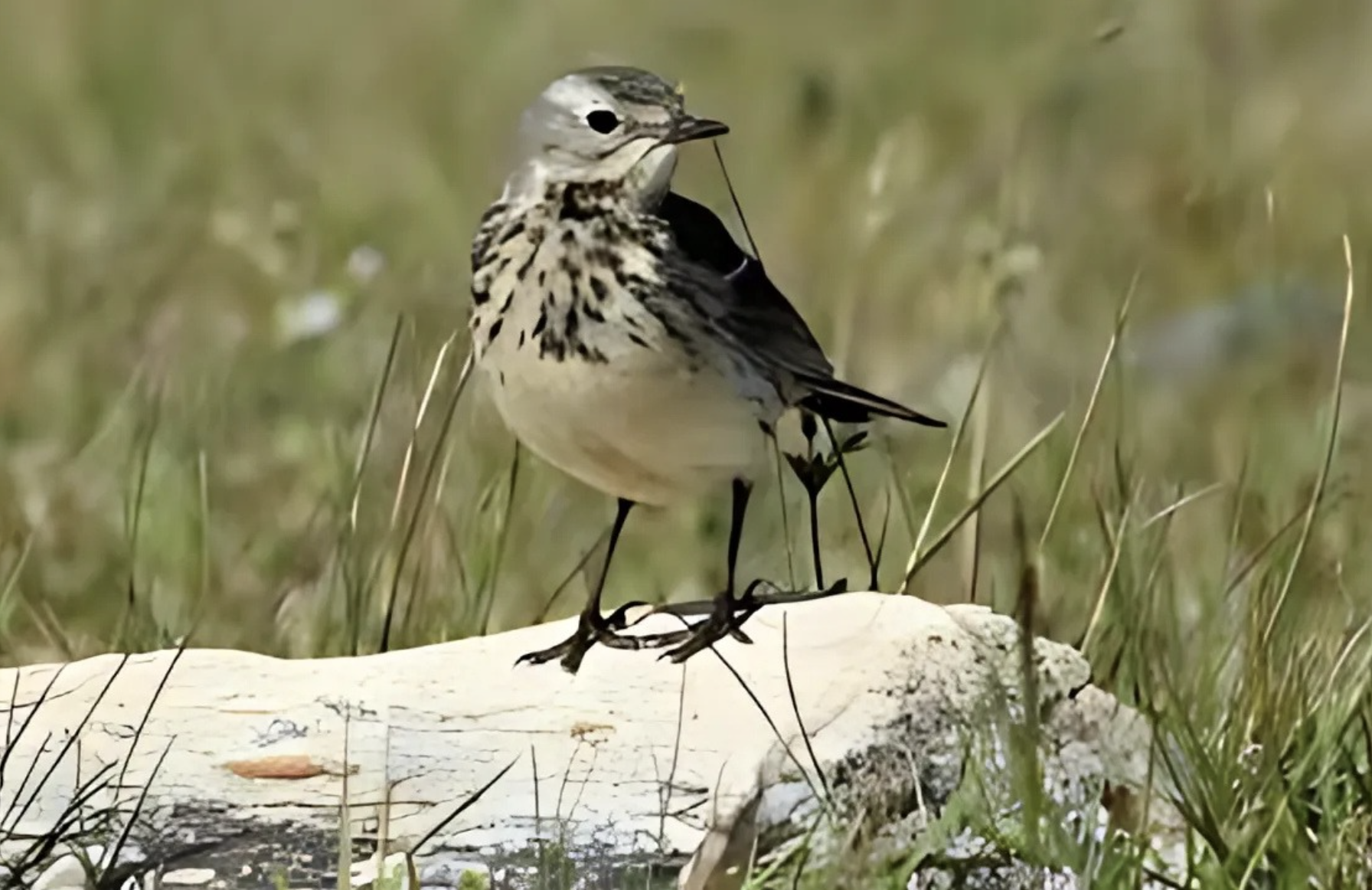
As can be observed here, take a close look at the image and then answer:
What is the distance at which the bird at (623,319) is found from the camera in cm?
354

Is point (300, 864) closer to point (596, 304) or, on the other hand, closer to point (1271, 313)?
point (596, 304)

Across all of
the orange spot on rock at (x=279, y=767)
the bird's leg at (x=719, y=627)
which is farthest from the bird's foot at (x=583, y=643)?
the orange spot on rock at (x=279, y=767)

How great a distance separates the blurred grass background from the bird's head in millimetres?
746

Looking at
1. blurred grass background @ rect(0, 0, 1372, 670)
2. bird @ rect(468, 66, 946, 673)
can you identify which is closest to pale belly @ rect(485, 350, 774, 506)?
bird @ rect(468, 66, 946, 673)

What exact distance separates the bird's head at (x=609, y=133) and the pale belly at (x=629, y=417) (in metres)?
0.30

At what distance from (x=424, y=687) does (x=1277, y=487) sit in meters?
2.02

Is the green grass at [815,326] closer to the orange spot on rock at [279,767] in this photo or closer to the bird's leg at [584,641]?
the bird's leg at [584,641]

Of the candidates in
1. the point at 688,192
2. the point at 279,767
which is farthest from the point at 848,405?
the point at 688,192

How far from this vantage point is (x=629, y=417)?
3533 mm

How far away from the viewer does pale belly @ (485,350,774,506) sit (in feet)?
11.5

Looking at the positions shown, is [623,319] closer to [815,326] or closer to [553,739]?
[553,739]

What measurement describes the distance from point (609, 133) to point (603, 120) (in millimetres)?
24

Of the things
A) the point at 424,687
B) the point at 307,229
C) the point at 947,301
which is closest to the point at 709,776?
the point at 424,687

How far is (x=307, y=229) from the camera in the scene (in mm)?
6598
